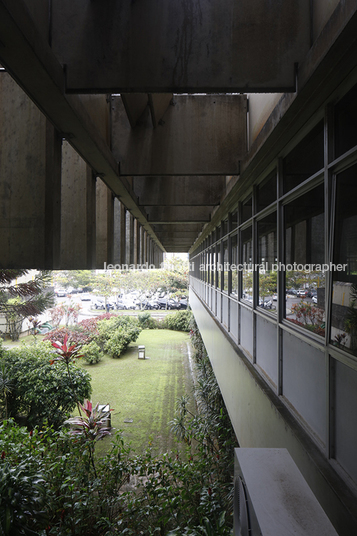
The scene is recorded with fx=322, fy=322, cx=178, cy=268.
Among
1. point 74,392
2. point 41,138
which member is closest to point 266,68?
point 41,138

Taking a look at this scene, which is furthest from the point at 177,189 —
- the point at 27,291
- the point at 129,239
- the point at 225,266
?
the point at 27,291

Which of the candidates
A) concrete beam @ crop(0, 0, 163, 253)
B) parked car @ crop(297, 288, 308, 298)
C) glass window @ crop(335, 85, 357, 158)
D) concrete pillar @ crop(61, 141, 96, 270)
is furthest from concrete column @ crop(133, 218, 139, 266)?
glass window @ crop(335, 85, 357, 158)

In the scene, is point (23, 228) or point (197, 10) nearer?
point (197, 10)

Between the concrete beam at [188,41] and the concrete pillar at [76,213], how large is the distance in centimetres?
196

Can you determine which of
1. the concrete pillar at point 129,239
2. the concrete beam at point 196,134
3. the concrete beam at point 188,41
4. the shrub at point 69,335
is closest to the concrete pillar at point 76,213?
the concrete beam at point 196,134

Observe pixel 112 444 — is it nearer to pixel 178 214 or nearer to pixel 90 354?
pixel 178 214

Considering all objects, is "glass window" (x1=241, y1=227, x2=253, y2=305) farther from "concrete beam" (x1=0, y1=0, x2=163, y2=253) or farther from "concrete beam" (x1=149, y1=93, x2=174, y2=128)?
"concrete beam" (x1=0, y1=0, x2=163, y2=253)

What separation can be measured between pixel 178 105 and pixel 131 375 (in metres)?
15.0

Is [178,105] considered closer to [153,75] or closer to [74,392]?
[153,75]

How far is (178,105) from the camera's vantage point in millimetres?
5090

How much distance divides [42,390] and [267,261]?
8198mm

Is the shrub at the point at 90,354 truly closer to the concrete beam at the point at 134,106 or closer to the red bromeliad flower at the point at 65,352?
the red bromeliad flower at the point at 65,352

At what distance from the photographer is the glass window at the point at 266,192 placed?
4.51 meters

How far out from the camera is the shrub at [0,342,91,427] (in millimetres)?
9617
